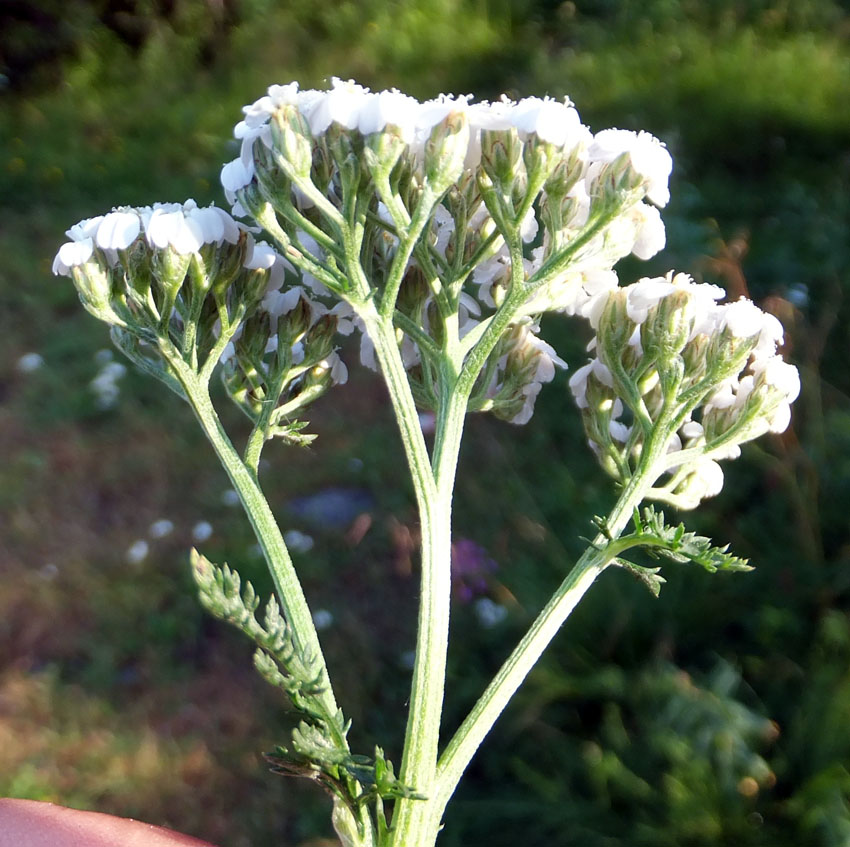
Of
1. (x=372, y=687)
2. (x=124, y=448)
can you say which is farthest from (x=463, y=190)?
(x=124, y=448)

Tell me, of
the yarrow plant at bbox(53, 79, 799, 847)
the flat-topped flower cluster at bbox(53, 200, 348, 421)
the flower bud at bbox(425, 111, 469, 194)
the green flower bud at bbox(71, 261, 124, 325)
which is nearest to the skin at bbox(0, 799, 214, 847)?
the yarrow plant at bbox(53, 79, 799, 847)

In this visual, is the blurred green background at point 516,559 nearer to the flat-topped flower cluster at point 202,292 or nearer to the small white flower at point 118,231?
the flat-topped flower cluster at point 202,292

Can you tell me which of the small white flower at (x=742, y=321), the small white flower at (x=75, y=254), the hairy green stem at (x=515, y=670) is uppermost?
the small white flower at (x=75, y=254)

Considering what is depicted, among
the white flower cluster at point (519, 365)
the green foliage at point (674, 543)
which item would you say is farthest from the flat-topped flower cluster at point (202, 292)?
the green foliage at point (674, 543)

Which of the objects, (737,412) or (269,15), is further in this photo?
(269,15)

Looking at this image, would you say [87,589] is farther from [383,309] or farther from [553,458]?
[383,309]

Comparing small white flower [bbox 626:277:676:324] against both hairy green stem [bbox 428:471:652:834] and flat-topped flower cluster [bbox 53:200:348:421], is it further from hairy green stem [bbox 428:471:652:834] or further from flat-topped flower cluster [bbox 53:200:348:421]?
flat-topped flower cluster [bbox 53:200:348:421]

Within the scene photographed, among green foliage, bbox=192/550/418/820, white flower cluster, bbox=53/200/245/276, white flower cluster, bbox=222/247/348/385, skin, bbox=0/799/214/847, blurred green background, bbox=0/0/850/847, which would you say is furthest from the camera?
blurred green background, bbox=0/0/850/847
